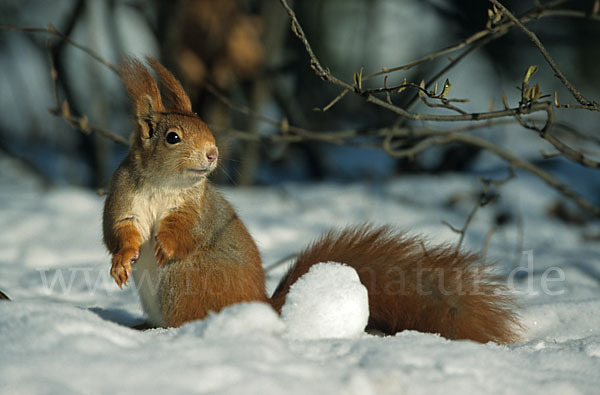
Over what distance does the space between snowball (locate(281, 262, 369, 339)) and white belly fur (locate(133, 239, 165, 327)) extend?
440mm

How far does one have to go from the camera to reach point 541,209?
421cm

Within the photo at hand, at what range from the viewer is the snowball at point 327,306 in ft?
5.48

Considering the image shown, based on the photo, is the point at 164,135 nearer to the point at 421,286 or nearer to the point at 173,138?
the point at 173,138

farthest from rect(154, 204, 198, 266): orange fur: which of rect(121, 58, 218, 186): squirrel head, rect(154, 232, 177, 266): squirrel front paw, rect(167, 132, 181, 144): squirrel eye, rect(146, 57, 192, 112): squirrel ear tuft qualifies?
rect(146, 57, 192, 112): squirrel ear tuft

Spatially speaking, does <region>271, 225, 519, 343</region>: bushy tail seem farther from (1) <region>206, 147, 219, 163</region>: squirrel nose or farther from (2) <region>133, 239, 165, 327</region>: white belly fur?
(1) <region>206, 147, 219, 163</region>: squirrel nose

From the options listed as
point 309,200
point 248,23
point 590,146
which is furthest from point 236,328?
point 590,146

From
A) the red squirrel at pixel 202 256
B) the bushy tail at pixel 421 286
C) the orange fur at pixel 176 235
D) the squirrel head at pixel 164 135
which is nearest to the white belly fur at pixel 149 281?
the red squirrel at pixel 202 256

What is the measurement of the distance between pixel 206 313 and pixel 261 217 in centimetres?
219

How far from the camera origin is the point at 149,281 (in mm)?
1927

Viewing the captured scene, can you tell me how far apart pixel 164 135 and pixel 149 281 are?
465 mm

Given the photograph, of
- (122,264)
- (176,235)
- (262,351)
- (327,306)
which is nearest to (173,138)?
(176,235)

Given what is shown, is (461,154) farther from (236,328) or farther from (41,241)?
(236,328)

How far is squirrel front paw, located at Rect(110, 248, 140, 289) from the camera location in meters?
1.73

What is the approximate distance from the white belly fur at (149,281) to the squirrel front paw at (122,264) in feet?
0.46
